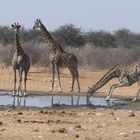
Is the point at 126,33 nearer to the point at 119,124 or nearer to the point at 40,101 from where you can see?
the point at 40,101

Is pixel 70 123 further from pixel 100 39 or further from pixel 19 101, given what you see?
pixel 100 39

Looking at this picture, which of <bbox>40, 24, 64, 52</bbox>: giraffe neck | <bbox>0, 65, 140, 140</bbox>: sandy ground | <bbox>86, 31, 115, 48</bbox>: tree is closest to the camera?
<bbox>0, 65, 140, 140</bbox>: sandy ground

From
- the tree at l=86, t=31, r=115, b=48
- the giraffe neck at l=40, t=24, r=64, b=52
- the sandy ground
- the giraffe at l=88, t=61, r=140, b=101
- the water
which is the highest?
the tree at l=86, t=31, r=115, b=48

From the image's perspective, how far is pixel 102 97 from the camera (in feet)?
71.6

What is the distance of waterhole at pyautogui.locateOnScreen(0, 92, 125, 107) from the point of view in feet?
60.9

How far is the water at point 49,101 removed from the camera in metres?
18.6

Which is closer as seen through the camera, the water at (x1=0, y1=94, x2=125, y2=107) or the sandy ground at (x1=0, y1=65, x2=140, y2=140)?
the sandy ground at (x1=0, y1=65, x2=140, y2=140)

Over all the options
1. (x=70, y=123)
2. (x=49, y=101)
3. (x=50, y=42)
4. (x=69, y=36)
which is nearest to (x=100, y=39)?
(x=69, y=36)

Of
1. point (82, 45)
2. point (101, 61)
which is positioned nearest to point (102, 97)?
point (101, 61)

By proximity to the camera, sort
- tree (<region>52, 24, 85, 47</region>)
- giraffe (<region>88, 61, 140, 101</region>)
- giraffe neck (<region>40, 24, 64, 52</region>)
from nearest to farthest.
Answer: giraffe (<region>88, 61, 140, 101</region>) → giraffe neck (<region>40, 24, 64, 52</region>) → tree (<region>52, 24, 85, 47</region>)

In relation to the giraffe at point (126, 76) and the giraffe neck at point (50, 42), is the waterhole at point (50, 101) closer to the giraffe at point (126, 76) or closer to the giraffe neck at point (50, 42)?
the giraffe at point (126, 76)

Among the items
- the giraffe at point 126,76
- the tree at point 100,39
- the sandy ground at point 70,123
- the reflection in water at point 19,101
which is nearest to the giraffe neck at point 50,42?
the giraffe at point 126,76

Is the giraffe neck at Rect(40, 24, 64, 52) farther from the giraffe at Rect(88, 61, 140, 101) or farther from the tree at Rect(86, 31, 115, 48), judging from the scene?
the tree at Rect(86, 31, 115, 48)

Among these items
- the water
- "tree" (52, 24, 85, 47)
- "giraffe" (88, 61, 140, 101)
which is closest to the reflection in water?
the water
